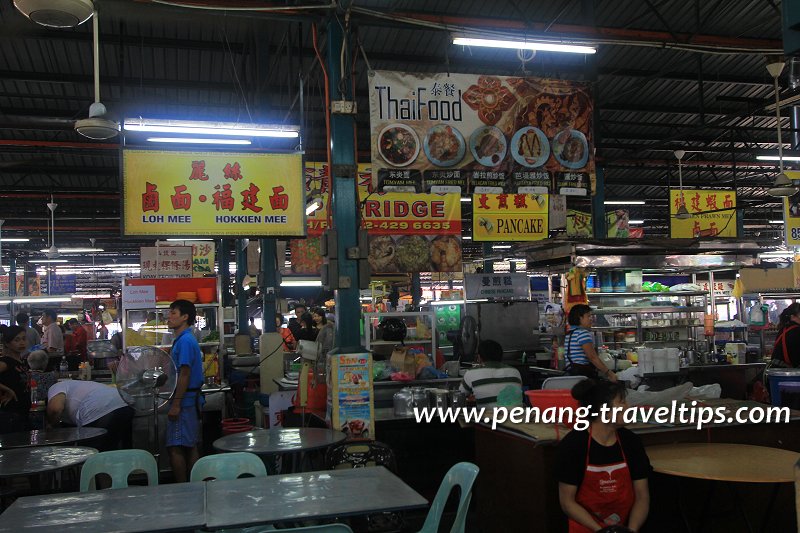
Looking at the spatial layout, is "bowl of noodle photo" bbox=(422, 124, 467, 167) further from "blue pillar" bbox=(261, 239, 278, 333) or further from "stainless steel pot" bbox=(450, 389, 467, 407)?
"blue pillar" bbox=(261, 239, 278, 333)

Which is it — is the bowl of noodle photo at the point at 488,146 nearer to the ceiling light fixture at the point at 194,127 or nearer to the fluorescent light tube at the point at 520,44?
the fluorescent light tube at the point at 520,44

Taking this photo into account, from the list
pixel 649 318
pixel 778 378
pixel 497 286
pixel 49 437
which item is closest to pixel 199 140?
pixel 49 437

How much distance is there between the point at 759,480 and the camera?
376cm

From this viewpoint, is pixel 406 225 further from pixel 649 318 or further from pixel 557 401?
pixel 557 401

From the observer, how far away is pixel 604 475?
3781 mm

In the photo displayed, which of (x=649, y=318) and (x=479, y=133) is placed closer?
(x=479, y=133)

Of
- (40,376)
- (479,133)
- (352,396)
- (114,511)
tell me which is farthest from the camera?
(40,376)

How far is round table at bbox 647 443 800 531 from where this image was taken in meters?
3.87

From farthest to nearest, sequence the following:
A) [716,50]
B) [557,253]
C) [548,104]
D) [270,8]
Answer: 1. [557,253]
2. [716,50]
3. [548,104]
4. [270,8]

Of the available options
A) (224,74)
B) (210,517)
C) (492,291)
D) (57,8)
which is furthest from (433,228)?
(210,517)

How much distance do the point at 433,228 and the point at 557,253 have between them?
2.32 metres

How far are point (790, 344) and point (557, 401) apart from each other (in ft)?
18.1

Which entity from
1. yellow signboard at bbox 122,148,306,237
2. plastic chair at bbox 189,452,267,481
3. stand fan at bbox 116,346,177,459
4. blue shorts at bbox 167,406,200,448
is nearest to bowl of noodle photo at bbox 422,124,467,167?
yellow signboard at bbox 122,148,306,237

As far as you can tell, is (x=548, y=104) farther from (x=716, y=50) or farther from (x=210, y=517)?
(x=210, y=517)
